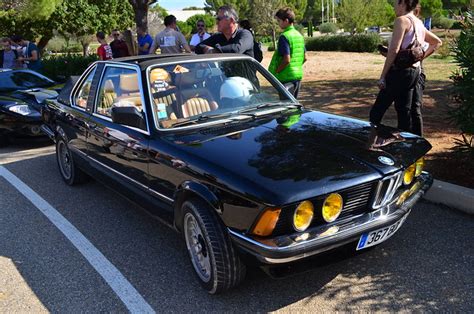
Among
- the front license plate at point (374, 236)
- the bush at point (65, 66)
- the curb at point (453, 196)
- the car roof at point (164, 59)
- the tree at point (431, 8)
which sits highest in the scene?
the tree at point (431, 8)

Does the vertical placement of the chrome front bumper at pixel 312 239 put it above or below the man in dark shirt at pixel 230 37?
below

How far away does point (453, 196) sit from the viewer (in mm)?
4172

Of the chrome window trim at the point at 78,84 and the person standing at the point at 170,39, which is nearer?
the chrome window trim at the point at 78,84

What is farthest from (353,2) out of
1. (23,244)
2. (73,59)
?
(23,244)

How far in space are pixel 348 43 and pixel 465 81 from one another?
21.6 metres

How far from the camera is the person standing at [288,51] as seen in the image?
571 centimetres

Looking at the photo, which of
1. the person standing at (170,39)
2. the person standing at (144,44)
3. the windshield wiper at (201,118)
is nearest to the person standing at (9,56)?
the person standing at (144,44)

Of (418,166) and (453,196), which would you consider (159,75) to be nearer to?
(418,166)

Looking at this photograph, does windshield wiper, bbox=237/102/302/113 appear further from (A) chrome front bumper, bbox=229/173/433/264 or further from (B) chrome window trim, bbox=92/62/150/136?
(A) chrome front bumper, bbox=229/173/433/264

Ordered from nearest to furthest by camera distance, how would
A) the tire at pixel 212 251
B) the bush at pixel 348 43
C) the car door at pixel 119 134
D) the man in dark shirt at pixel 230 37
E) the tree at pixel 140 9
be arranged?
the tire at pixel 212 251 < the car door at pixel 119 134 < the man in dark shirt at pixel 230 37 < the tree at pixel 140 9 < the bush at pixel 348 43

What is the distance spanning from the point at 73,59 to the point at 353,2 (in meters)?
20.4

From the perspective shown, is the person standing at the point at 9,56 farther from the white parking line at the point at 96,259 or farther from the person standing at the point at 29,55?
the white parking line at the point at 96,259

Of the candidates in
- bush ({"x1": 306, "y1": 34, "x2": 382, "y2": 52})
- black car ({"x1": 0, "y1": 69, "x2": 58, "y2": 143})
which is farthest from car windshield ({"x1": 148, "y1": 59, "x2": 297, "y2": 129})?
bush ({"x1": 306, "y1": 34, "x2": 382, "y2": 52})

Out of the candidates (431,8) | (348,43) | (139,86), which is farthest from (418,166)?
(431,8)
